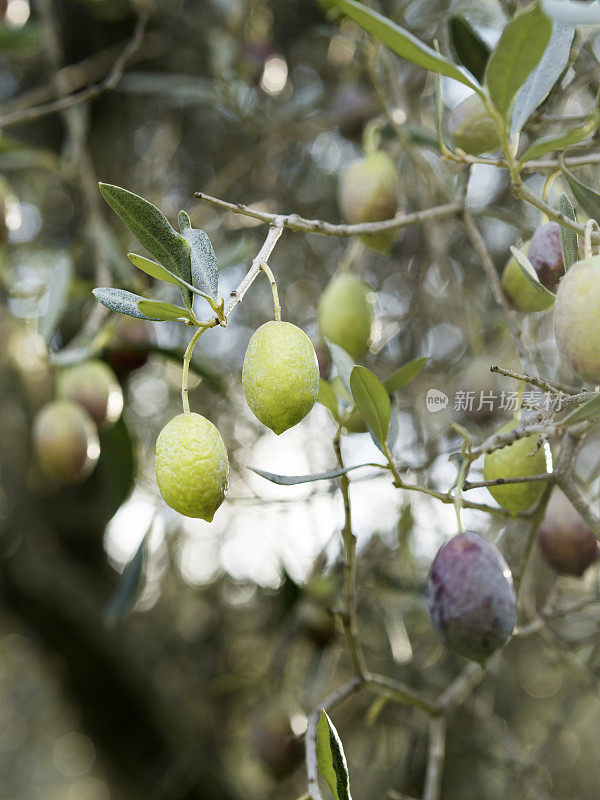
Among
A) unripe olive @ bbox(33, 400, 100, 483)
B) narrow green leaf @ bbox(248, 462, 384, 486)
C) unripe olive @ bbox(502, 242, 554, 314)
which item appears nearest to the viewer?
narrow green leaf @ bbox(248, 462, 384, 486)

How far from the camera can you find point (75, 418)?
117cm

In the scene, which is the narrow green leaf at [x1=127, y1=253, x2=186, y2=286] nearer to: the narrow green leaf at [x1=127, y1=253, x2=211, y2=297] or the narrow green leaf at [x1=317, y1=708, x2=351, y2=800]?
the narrow green leaf at [x1=127, y1=253, x2=211, y2=297]

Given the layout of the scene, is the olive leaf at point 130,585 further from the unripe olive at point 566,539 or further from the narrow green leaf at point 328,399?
the unripe olive at point 566,539

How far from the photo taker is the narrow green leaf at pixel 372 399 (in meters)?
0.72

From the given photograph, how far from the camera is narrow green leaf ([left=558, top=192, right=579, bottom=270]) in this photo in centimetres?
64

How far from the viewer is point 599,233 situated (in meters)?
0.65

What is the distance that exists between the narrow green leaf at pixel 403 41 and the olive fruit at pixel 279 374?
26cm

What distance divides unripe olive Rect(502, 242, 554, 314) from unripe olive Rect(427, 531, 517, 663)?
28 cm

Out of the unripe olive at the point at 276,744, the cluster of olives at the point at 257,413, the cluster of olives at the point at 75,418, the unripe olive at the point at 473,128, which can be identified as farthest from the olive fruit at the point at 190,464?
the unripe olive at the point at 276,744

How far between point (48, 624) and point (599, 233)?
1893mm

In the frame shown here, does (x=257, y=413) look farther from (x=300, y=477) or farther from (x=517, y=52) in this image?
(x=517, y=52)

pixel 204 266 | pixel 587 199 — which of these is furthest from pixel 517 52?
pixel 204 266

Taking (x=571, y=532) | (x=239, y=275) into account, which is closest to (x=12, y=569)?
(x=239, y=275)

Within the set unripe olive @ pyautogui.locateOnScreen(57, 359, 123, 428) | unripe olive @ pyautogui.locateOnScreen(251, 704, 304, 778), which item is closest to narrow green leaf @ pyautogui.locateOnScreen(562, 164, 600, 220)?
unripe olive @ pyautogui.locateOnScreen(57, 359, 123, 428)
